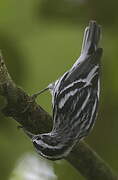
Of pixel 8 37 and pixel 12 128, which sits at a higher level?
pixel 8 37

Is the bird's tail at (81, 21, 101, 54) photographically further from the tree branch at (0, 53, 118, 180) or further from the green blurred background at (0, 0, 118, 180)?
the tree branch at (0, 53, 118, 180)

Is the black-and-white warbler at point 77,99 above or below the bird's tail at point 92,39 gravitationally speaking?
below

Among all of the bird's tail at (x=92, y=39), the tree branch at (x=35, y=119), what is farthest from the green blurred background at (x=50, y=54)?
the bird's tail at (x=92, y=39)


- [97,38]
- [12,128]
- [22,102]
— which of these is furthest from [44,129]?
[97,38]

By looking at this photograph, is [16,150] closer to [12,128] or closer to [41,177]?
[12,128]

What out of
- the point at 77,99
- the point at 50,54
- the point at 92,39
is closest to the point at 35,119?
the point at 50,54

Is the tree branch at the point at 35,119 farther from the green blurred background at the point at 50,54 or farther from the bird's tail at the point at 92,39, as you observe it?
the bird's tail at the point at 92,39

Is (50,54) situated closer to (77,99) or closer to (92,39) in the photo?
(77,99)
